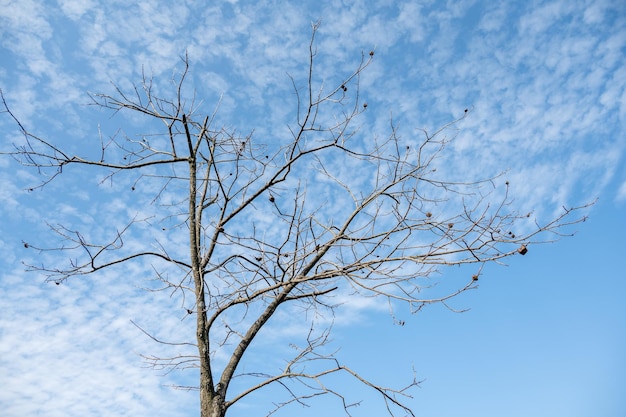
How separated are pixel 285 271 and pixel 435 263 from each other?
124 cm

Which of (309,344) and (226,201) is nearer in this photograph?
(309,344)

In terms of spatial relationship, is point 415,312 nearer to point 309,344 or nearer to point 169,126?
point 309,344

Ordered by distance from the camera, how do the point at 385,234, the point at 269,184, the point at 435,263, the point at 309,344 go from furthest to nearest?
the point at 269,184 → the point at 309,344 → the point at 385,234 → the point at 435,263

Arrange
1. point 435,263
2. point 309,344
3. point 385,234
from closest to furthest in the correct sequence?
1. point 435,263
2. point 385,234
3. point 309,344

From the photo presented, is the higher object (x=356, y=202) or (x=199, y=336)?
(x=356, y=202)

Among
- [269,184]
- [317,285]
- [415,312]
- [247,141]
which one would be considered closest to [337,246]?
[317,285]

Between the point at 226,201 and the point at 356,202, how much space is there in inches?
53.0

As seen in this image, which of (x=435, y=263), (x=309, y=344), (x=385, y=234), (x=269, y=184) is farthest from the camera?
(x=269, y=184)

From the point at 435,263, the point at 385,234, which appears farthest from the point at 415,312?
the point at 385,234

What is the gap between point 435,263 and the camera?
3.50 meters

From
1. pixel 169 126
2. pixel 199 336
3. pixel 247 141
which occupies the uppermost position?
pixel 169 126

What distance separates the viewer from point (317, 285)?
408 centimetres

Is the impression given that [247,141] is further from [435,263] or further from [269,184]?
[435,263]

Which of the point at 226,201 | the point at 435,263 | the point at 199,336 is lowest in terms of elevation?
the point at 435,263
